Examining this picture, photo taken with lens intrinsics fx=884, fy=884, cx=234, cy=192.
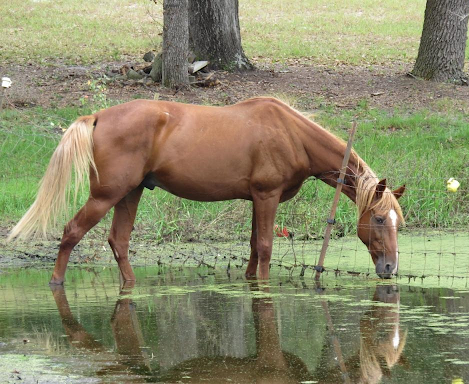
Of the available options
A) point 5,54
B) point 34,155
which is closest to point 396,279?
point 34,155

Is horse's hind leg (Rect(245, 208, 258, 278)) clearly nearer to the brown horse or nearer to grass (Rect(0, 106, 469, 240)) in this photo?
the brown horse

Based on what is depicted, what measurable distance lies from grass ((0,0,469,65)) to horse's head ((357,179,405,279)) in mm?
11324

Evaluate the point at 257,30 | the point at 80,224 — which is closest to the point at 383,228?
the point at 80,224

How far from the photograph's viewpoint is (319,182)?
11688mm

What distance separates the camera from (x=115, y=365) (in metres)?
5.27

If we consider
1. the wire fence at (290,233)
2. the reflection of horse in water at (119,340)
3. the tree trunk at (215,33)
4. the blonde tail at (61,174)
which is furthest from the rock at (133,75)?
the reflection of horse in water at (119,340)

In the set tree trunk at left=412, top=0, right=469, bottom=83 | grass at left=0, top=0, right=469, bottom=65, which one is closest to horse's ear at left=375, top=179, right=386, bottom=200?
A: tree trunk at left=412, top=0, right=469, bottom=83

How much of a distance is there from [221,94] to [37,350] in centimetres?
1101

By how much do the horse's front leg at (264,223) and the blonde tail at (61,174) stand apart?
156cm

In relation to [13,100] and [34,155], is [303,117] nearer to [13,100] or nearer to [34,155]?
[34,155]

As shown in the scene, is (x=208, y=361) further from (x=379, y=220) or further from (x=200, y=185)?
(x=379, y=220)

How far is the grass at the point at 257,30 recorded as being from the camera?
2191 centimetres

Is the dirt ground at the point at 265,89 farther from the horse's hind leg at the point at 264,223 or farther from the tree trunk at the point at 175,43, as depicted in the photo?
the horse's hind leg at the point at 264,223

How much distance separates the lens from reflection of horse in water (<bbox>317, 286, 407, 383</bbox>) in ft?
16.6
